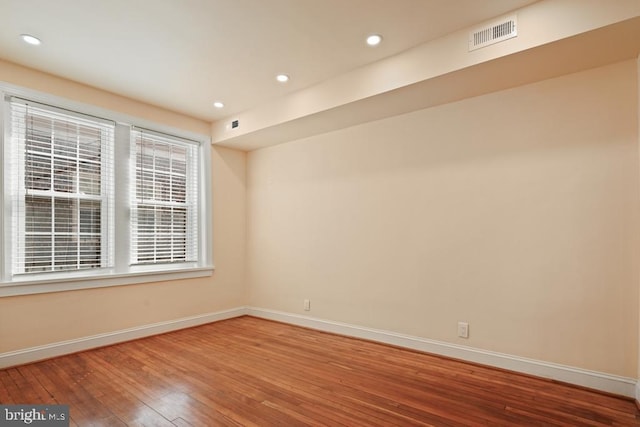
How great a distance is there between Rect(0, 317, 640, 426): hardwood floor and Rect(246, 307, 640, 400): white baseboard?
8 cm

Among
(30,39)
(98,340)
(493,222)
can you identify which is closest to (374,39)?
(493,222)

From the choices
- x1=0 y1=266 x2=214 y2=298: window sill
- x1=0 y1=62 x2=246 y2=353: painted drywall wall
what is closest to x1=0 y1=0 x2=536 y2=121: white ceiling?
x1=0 y1=62 x2=246 y2=353: painted drywall wall

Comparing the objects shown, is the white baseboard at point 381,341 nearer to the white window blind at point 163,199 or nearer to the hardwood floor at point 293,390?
the hardwood floor at point 293,390

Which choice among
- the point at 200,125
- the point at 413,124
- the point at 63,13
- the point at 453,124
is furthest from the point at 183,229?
the point at 453,124

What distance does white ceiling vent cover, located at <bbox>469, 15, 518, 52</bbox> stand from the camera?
2.48 metres

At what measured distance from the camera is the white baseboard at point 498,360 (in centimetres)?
255

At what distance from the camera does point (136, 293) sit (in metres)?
4.06

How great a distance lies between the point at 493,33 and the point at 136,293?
4.42 meters

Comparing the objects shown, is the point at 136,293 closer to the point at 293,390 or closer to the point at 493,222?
the point at 293,390

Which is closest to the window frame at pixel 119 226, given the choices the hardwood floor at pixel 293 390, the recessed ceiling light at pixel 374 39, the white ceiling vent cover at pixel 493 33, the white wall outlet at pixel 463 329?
the hardwood floor at pixel 293 390

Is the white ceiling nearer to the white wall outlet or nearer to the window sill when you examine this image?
the window sill

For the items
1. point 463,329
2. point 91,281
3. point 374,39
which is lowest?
point 463,329

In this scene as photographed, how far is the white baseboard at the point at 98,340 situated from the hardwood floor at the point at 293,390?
0.12 metres

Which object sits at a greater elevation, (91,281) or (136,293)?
(91,281)
